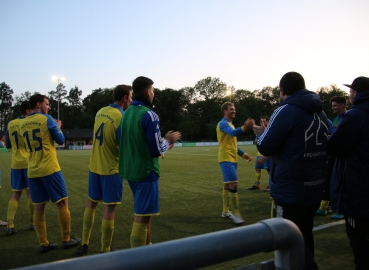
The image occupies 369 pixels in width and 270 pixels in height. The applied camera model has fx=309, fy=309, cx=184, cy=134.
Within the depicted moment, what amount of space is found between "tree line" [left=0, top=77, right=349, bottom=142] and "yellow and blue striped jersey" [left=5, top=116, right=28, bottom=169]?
74363 mm

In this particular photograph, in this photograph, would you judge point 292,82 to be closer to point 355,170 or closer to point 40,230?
point 355,170

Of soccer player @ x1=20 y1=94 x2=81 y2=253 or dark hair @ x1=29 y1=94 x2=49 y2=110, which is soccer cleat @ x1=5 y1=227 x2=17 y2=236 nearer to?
soccer player @ x1=20 y1=94 x2=81 y2=253

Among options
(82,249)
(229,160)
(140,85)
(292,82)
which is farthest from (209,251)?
(229,160)

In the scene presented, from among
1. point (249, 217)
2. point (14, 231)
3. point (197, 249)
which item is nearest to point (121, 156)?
point (197, 249)

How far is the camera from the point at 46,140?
489 centimetres

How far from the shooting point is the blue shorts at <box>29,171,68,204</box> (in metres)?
4.82

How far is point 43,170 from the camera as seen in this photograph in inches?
189

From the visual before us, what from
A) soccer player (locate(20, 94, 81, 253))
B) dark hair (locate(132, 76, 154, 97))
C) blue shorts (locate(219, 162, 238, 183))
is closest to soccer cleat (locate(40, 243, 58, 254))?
soccer player (locate(20, 94, 81, 253))

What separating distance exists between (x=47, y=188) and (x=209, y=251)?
4.47 metres

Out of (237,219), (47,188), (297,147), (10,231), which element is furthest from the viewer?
(237,219)

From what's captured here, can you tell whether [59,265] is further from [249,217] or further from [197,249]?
[249,217]

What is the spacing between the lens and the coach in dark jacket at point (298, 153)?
2895 millimetres

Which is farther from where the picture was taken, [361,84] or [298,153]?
[361,84]

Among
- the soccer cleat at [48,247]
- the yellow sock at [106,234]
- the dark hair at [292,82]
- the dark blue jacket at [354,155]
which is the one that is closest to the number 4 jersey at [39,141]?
the soccer cleat at [48,247]
